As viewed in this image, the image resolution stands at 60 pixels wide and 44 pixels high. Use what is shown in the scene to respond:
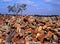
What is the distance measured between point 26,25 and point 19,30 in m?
0.82

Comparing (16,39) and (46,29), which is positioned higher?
(46,29)

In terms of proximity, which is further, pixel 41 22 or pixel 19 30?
pixel 41 22

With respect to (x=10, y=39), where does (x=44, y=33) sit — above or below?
above

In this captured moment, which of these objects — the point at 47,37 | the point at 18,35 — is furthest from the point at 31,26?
the point at 47,37

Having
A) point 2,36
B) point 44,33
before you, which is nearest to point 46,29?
point 44,33

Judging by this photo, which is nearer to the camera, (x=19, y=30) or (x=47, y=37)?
(x=47, y=37)

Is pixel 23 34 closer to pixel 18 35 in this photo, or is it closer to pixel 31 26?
pixel 18 35

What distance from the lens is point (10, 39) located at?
1114 cm

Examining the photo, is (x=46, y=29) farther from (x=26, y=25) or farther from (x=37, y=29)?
(x=26, y=25)

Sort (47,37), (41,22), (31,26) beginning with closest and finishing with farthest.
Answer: (47,37), (31,26), (41,22)

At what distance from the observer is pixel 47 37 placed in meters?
10.2

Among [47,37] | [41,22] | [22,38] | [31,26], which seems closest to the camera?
[47,37]

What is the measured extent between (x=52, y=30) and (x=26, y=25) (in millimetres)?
2077

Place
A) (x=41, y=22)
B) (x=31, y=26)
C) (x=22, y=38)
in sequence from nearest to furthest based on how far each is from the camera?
(x=22, y=38) → (x=31, y=26) → (x=41, y=22)
